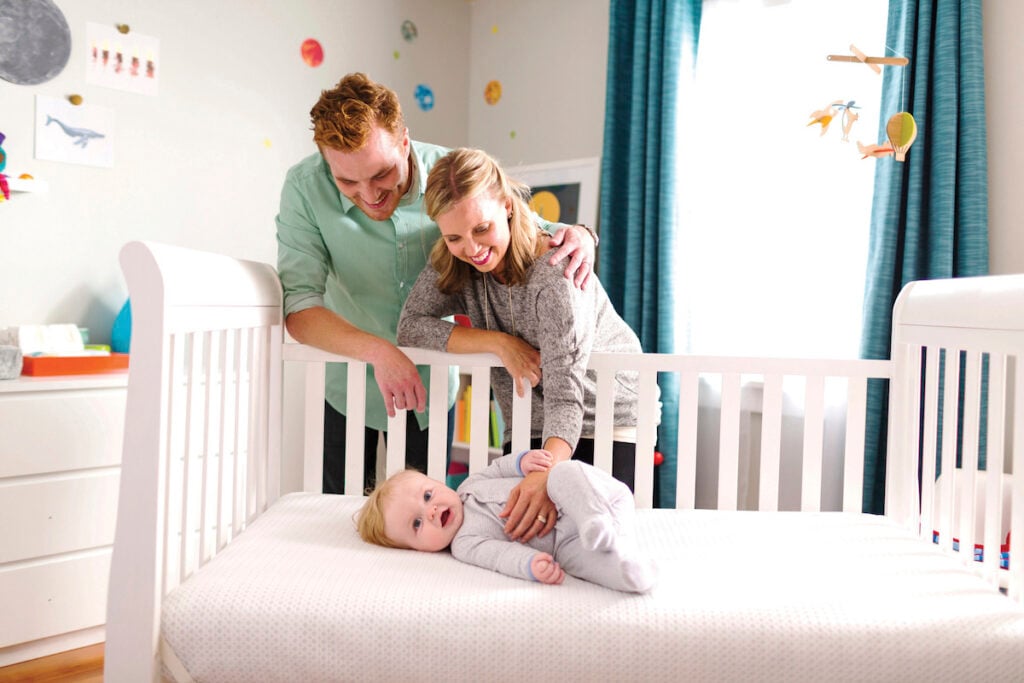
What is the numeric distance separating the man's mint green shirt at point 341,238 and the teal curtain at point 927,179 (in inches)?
49.9

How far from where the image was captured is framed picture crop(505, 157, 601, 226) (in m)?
2.97

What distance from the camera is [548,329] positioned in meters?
1.41

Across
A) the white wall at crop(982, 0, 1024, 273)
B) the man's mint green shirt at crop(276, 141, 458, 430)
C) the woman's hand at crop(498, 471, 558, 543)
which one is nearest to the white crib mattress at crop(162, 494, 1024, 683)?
the woman's hand at crop(498, 471, 558, 543)

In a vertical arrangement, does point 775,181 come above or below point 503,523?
above

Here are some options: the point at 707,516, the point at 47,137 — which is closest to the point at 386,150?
the point at 707,516

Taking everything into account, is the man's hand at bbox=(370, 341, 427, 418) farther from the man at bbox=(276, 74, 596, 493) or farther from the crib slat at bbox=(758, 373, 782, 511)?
the crib slat at bbox=(758, 373, 782, 511)

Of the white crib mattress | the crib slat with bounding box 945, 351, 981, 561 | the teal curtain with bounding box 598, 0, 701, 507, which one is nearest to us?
the white crib mattress

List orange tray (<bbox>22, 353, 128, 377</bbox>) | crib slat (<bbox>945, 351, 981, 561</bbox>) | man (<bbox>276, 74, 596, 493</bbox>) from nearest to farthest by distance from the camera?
crib slat (<bbox>945, 351, 981, 561</bbox>), man (<bbox>276, 74, 596, 493</bbox>), orange tray (<bbox>22, 353, 128, 377</bbox>)

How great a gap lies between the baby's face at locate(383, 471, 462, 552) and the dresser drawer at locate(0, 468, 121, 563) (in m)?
0.92

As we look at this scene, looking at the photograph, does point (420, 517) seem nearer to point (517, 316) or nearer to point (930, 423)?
point (517, 316)

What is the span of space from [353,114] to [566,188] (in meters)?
1.76

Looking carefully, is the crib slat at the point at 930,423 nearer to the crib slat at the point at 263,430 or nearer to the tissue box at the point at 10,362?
the crib slat at the point at 263,430

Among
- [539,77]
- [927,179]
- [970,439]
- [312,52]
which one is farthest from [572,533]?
[539,77]

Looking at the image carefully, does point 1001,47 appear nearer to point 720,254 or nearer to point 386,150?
point 720,254
